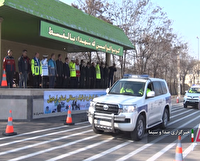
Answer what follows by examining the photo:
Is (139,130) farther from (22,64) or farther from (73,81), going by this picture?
(73,81)

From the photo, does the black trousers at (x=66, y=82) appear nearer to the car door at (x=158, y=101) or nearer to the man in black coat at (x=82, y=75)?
the man in black coat at (x=82, y=75)

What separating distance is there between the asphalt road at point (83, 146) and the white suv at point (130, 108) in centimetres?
48

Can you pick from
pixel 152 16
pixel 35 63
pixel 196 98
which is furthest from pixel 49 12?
pixel 152 16

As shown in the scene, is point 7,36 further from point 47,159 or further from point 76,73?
point 47,159

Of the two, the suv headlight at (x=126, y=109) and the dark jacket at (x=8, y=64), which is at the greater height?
the dark jacket at (x=8, y=64)

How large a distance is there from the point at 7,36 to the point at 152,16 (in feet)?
62.2

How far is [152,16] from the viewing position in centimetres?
2923

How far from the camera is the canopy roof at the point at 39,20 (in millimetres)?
10445

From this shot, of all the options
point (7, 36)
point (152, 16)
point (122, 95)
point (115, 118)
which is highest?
point (152, 16)

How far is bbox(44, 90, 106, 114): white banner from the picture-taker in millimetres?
11672

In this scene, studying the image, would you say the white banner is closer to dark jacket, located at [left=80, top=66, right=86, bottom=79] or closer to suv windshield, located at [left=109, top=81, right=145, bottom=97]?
dark jacket, located at [left=80, top=66, right=86, bottom=79]

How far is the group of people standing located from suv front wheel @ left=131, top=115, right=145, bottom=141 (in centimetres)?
641

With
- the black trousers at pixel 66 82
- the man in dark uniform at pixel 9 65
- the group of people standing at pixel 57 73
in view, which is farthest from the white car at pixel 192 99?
the man in dark uniform at pixel 9 65

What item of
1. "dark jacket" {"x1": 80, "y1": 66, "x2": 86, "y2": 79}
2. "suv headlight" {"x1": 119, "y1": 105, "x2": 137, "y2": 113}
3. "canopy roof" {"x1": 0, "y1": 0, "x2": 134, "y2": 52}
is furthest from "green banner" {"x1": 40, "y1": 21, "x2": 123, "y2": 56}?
"suv headlight" {"x1": 119, "y1": 105, "x2": 137, "y2": 113}
